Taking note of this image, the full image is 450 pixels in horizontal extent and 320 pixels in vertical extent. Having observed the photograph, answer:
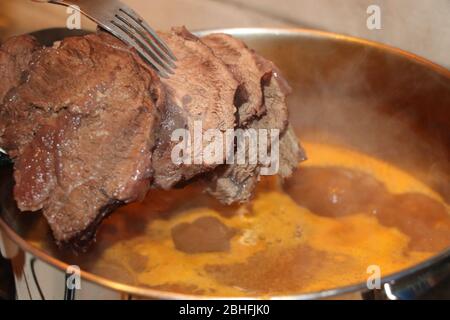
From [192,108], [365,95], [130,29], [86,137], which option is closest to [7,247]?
[86,137]

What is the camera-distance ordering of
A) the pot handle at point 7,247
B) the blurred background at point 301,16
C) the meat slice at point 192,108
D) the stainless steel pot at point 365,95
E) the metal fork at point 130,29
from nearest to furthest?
the pot handle at point 7,247 < the meat slice at point 192,108 < the metal fork at point 130,29 < the stainless steel pot at point 365,95 < the blurred background at point 301,16

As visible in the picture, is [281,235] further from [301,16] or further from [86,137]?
[301,16]

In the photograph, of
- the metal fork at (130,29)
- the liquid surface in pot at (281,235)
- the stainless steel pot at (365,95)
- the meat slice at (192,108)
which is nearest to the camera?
the meat slice at (192,108)

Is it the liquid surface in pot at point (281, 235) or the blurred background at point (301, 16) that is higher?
the blurred background at point (301, 16)

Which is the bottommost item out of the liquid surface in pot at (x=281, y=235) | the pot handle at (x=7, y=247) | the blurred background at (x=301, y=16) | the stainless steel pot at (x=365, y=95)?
the pot handle at (x=7, y=247)

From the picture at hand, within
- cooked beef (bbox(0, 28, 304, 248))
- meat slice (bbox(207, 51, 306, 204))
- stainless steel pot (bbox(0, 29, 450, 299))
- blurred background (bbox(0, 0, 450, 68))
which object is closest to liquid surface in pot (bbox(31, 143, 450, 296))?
stainless steel pot (bbox(0, 29, 450, 299))

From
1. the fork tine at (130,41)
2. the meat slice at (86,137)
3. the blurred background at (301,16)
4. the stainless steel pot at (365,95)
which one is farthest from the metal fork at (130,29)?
the blurred background at (301,16)

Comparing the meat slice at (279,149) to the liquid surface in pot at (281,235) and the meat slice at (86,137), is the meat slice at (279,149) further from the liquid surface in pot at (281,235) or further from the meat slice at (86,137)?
the meat slice at (86,137)
